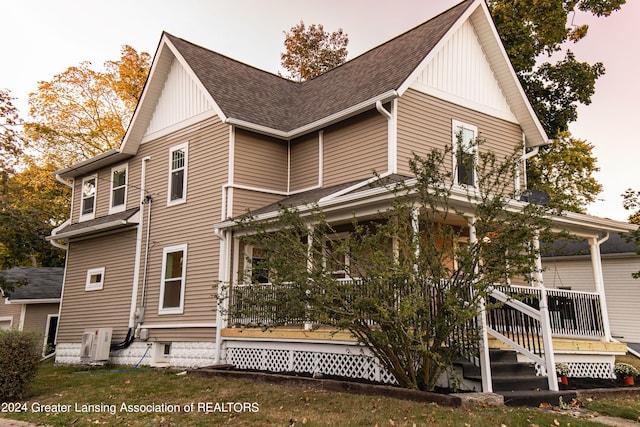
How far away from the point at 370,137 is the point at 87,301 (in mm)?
10734

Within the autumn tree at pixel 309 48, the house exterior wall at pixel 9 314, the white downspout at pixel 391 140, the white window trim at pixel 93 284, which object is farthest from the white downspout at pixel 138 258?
the autumn tree at pixel 309 48

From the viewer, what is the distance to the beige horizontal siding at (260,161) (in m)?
13.7

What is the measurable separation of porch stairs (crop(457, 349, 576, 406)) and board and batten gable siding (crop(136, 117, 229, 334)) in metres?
6.48

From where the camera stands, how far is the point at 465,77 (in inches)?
542

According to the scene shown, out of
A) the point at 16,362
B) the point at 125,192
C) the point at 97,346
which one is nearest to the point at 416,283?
the point at 16,362

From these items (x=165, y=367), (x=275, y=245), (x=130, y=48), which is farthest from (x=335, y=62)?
(x=275, y=245)

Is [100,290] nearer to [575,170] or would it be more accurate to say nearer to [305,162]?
[305,162]

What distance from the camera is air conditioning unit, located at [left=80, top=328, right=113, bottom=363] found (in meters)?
14.5

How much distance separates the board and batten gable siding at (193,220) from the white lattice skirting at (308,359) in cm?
122

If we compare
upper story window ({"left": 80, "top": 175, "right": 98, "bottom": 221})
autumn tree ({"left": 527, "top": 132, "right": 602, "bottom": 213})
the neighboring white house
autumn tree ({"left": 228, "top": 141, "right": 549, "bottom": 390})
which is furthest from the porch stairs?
autumn tree ({"left": 527, "top": 132, "right": 602, "bottom": 213})

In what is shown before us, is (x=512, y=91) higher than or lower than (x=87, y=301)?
higher

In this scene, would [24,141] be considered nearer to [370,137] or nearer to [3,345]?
[3,345]

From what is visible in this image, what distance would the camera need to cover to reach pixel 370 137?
12.4 metres

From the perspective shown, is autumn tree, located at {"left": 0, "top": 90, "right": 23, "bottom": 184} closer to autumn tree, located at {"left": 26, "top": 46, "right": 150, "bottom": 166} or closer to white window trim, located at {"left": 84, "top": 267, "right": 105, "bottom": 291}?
white window trim, located at {"left": 84, "top": 267, "right": 105, "bottom": 291}
